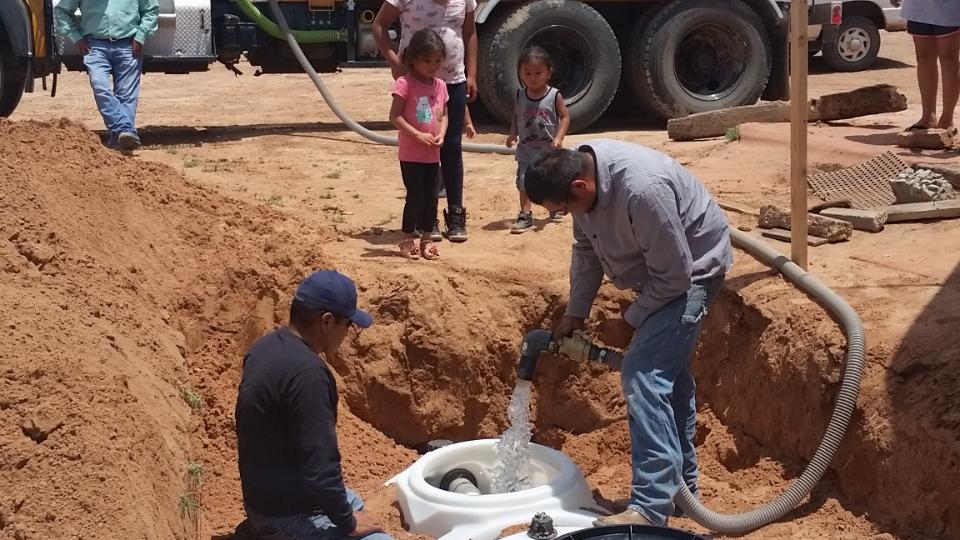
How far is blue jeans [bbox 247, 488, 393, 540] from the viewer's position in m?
4.03

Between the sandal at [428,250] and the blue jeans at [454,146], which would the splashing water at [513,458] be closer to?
the sandal at [428,250]

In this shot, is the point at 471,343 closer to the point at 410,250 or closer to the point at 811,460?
the point at 410,250

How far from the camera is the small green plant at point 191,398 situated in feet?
17.3

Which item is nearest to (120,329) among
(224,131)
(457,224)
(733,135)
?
(457,224)

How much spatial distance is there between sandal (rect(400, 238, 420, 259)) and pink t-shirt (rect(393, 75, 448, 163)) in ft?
1.64

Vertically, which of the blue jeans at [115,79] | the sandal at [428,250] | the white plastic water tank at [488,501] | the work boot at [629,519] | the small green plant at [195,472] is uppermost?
the blue jeans at [115,79]

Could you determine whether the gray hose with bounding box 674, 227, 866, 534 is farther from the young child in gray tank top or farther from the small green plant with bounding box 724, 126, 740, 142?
the small green plant with bounding box 724, 126, 740, 142

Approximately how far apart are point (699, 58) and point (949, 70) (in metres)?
3.45

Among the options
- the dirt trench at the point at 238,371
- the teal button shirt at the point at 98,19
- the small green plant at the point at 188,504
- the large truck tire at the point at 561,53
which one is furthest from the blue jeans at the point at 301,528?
the large truck tire at the point at 561,53

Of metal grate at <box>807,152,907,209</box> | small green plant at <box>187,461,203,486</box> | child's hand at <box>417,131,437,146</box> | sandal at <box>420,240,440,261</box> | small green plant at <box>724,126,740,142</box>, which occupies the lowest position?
small green plant at <box>187,461,203,486</box>

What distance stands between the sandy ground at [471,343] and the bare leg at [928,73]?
452mm

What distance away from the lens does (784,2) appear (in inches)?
463

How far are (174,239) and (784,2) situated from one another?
7805 millimetres

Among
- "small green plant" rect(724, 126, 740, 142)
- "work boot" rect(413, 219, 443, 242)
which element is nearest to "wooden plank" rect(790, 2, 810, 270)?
"work boot" rect(413, 219, 443, 242)
